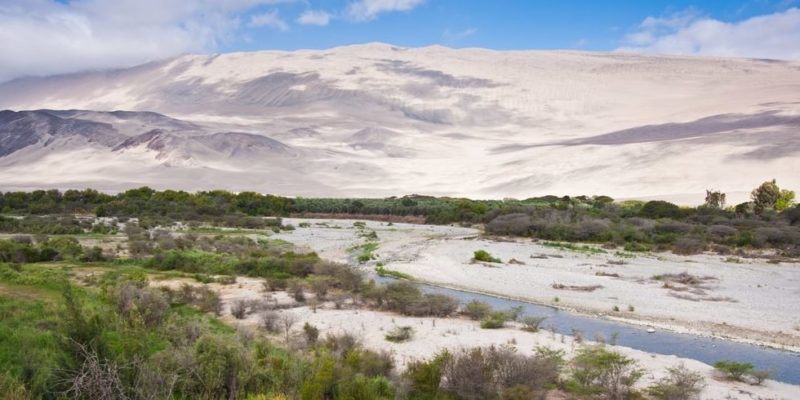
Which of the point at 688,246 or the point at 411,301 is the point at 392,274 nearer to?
the point at 411,301

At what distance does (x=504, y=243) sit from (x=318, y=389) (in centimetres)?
2771

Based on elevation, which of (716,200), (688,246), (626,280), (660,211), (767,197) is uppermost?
(767,197)

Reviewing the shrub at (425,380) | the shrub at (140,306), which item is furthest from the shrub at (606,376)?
the shrub at (140,306)

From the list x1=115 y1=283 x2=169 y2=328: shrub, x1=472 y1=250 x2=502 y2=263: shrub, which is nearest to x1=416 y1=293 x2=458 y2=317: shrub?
x1=115 y1=283 x2=169 y2=328: shrub

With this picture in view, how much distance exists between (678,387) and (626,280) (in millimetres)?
13529

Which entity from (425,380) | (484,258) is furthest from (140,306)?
(484,258)

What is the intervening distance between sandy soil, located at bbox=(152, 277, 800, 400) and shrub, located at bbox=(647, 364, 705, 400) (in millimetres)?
258

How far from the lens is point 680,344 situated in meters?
14.1

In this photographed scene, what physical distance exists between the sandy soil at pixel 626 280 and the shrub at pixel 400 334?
6.27 meters

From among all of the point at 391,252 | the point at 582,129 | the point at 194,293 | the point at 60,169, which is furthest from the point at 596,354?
the point at 582,129

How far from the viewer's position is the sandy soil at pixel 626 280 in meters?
16.4

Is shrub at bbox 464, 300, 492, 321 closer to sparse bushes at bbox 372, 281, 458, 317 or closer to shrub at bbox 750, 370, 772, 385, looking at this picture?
sparse bushes at bbox 372, 281, 458, 317

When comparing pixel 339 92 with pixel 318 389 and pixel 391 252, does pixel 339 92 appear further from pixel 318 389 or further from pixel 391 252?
pixel 318 389

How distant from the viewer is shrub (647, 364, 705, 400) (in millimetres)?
9281
